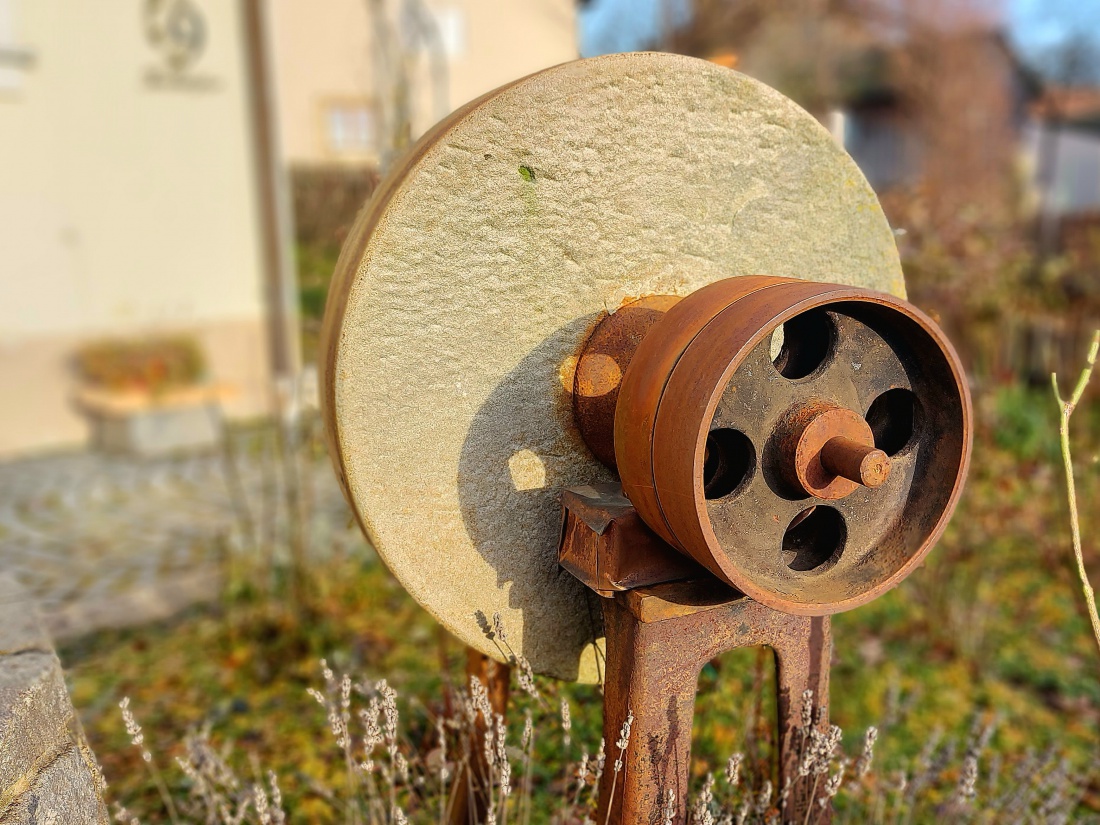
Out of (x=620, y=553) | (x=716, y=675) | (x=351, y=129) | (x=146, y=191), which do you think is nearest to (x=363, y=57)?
(x=351, y=129)

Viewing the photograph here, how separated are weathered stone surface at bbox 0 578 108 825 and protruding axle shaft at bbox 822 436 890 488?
1.38 meters

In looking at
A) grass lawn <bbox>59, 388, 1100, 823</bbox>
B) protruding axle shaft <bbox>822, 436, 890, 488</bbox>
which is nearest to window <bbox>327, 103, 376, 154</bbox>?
grass lawn <bbox>59, 388, 1100, 823</bbox>

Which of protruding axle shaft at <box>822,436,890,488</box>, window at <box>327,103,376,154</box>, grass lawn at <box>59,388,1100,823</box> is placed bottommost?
grass lawn at <box>59,388,1100,823</box>

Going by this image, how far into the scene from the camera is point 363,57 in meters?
8.03

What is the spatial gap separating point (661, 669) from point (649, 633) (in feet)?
0.27

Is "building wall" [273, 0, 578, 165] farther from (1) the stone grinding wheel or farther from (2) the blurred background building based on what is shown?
(1) the stone grinding wheel

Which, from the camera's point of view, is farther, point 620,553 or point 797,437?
point 620,553

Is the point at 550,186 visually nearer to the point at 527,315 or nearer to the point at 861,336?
the point at 527,315

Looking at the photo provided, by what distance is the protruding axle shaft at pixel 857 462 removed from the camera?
132cm

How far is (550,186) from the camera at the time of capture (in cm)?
165

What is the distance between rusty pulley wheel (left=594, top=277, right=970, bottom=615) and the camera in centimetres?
133

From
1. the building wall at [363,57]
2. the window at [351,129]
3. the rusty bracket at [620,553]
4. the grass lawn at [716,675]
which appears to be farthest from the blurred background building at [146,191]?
the rusty bracket at [620,553]

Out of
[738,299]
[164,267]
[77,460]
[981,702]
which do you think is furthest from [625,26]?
[738,299]

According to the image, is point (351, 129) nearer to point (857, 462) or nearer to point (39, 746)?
point (39, 746)
